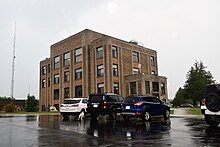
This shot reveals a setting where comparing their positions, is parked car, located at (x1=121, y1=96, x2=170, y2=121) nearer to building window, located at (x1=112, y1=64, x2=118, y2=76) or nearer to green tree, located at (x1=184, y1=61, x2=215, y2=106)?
building window, located at (x1=112, y1=64, x2=118, y2=76)

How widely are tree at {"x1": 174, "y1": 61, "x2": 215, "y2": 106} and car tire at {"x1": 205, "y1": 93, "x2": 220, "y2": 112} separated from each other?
143ft

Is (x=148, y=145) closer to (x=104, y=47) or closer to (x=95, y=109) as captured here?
(x=95, y=109)

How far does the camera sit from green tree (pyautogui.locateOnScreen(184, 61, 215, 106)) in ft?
173

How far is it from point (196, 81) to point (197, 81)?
0.92 feet

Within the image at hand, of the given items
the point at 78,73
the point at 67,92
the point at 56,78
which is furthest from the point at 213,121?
the point at 56,78

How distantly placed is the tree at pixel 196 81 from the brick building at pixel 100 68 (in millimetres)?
11334

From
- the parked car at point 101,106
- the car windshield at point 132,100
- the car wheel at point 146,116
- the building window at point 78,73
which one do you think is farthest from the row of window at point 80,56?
the car wheel at point 146,116

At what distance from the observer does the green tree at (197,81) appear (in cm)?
5275

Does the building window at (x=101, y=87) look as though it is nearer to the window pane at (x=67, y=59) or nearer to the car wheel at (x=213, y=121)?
the window pane at (x=67, y=59)

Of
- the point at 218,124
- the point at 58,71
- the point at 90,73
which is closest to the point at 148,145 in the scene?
the point at 218,124

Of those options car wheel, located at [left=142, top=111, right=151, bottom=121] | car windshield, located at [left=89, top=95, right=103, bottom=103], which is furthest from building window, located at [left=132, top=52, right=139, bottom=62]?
car wheel, located at [left=142, top=111, right=151, bottom=121]

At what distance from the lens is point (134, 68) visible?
43.1 m

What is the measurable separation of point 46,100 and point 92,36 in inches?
711

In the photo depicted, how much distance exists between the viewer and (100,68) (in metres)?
39.6
